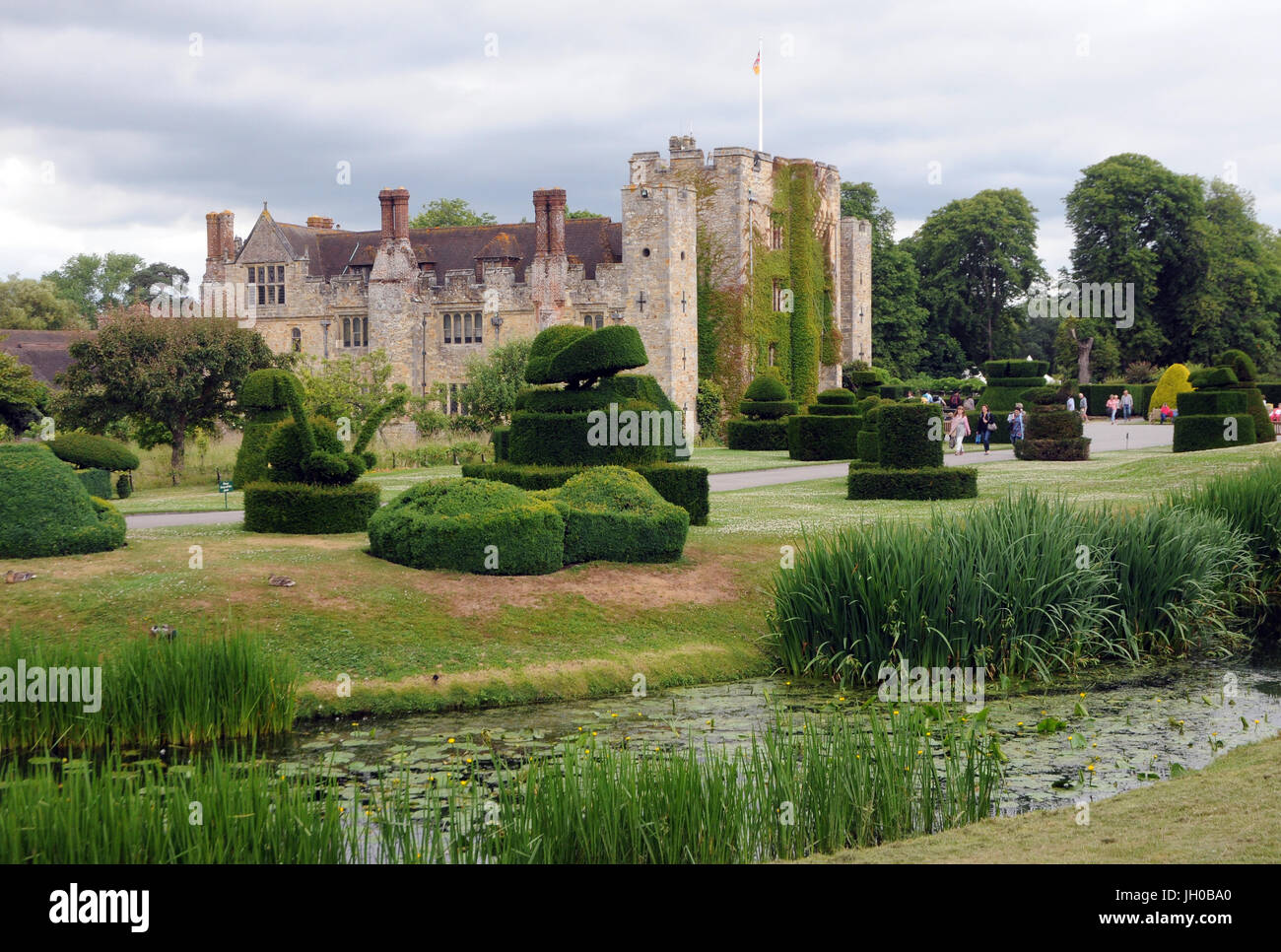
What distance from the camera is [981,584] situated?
13031 millimetres

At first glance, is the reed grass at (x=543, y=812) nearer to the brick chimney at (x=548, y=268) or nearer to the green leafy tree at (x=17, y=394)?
the green leafy tree at (x=17, y=394)

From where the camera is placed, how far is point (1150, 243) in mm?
68938

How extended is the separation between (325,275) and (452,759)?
161ft

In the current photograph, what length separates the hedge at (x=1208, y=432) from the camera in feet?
103

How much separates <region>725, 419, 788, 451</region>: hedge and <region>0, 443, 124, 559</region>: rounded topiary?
1124 inches

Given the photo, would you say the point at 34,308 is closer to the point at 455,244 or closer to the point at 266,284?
the point at 266,284

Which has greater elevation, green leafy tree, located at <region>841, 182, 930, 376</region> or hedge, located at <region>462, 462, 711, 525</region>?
green leafy tree, located at <region>841, 182, 930, 376</region>

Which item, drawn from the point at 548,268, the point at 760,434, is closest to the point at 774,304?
the point at 548,268

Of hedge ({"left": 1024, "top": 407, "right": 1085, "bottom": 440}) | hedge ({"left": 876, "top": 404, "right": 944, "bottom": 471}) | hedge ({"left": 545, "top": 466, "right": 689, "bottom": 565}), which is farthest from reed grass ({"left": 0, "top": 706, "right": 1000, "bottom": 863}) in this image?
hedge ({"left": 1024, "top": 407, "right": 1085, "bottom": 440})

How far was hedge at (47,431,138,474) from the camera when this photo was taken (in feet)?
77.4

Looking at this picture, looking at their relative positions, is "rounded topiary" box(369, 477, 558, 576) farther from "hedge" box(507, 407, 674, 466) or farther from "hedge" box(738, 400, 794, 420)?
"hedge" box(738, 400, 794, 420)

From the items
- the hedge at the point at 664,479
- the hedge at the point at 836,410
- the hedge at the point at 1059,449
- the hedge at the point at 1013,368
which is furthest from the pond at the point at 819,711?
the hedge at the point at 1013,368

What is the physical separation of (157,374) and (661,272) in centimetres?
2129
